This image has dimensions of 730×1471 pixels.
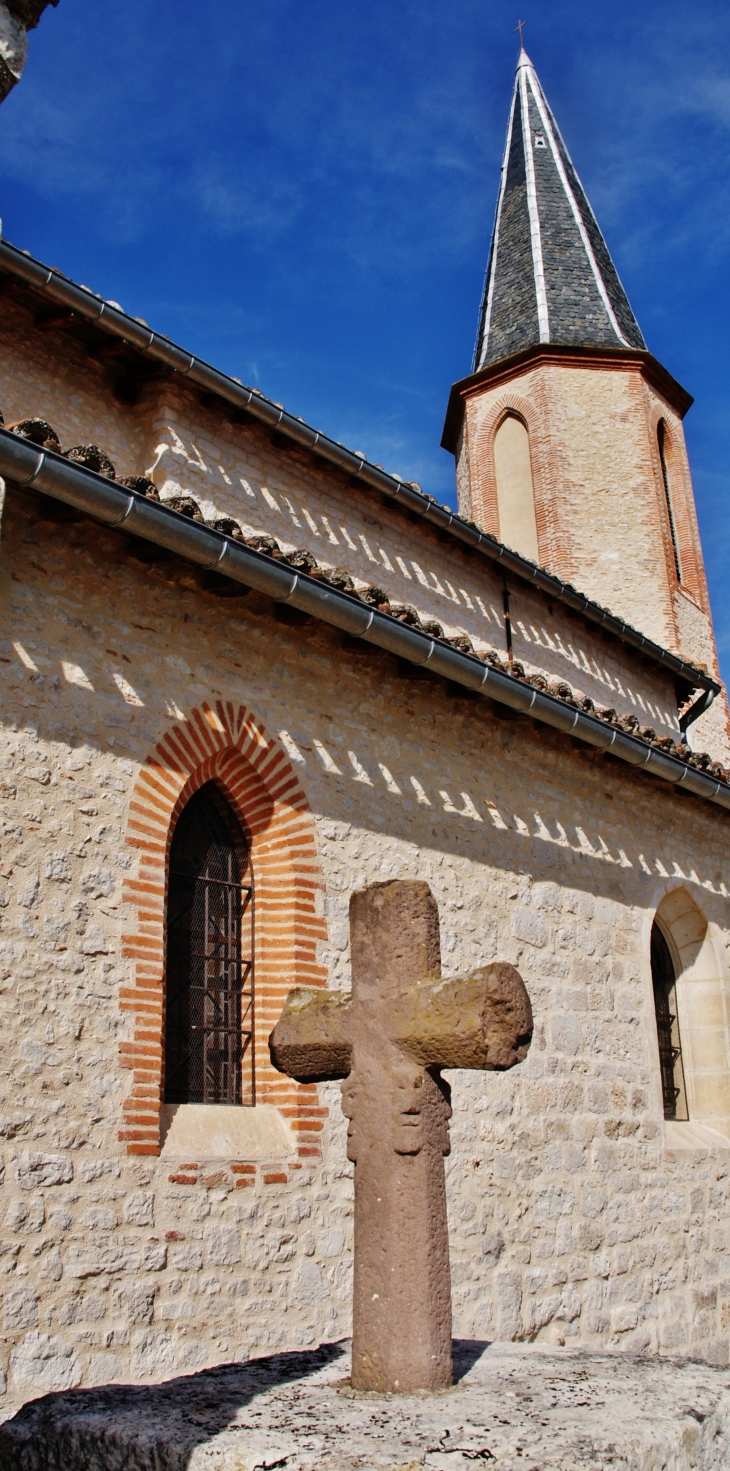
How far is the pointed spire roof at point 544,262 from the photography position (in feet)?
53.0

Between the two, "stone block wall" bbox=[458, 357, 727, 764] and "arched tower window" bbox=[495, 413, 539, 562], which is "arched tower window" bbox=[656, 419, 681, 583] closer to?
"stone block wall" bbox=[458, 357, 727, 764]

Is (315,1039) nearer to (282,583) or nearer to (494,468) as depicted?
(282,583)

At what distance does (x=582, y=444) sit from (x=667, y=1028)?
335 inches

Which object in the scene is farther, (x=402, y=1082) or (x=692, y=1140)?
(x=692, y=1140)

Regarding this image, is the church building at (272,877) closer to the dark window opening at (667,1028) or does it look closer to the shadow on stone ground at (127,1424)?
the dark window opening at (667,1028)

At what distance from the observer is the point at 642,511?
15.0m

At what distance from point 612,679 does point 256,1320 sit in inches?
314

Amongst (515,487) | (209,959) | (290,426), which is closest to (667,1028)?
(209,959)

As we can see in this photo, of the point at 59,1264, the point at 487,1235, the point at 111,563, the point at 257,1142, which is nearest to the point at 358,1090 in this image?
the point at 59,1264

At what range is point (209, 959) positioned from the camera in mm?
5906

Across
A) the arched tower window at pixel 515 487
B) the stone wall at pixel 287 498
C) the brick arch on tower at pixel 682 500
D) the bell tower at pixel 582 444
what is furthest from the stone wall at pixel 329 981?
the brick arch on tower at pixel 682 500

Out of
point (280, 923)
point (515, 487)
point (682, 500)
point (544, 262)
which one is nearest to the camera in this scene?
point (280, 923)

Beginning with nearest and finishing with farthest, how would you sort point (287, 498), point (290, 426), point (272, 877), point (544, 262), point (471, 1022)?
point (471, 1022) < point (272, 877) < point (290, 426) < point (287, 498) < point (544, 262)

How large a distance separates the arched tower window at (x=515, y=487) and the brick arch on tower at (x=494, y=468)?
7 centimetres
